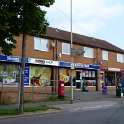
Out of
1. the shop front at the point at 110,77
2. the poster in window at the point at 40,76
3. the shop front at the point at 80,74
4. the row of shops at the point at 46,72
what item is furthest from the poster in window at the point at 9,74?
the shop front at the point at 110,77

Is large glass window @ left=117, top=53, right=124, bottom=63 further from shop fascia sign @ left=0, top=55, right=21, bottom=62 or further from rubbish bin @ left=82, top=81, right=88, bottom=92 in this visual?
shop fascia sign @ left=0, top=55, right=21, bottom=62

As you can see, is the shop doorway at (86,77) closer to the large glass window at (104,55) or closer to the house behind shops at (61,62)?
the house behind shops at (61,62)

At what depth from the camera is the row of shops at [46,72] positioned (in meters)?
40.3

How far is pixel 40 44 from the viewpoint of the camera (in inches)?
1780

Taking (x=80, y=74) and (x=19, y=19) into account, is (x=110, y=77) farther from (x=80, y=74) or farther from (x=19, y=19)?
(x=19, y=19)

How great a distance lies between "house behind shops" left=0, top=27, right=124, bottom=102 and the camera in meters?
40.9

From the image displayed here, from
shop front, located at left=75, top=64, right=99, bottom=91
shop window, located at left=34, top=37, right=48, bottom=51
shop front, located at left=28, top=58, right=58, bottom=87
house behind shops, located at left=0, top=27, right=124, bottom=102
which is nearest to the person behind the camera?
house behind shops, located at left=0, top=27, right=124, bottom=102

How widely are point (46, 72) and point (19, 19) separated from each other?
20107 mm

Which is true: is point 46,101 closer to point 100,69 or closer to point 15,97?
point 15,97

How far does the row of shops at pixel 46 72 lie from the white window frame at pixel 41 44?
1289mm

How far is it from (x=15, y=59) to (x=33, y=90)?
314 centimetres

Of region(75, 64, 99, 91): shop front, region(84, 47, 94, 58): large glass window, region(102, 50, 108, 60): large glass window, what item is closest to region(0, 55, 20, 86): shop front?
region(75, 64, 99, 91): shop front

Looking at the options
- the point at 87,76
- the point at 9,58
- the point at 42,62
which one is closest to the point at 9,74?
the point at 9,58

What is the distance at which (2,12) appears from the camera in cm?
2480
